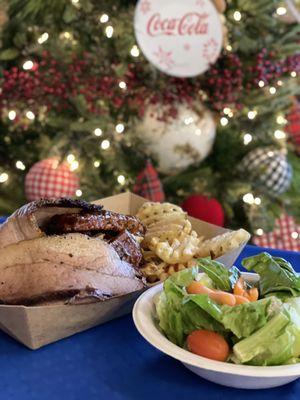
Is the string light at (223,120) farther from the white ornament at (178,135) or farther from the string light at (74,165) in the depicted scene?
the string light at (74,165)

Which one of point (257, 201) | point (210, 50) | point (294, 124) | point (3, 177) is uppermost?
point (210, 50)

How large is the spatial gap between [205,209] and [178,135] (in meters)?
0.36

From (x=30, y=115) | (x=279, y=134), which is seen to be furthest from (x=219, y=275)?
(x=279, y=134)

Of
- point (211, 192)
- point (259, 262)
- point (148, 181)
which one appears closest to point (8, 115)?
point (148, 181)

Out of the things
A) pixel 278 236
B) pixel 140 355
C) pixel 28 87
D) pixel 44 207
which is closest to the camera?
pixel 140 355

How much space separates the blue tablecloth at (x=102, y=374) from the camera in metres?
0.81

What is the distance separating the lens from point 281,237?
2.66 metres

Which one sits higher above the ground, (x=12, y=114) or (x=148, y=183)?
(x=12, y=114)

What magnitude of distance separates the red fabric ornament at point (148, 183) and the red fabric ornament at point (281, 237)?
0.55 meters

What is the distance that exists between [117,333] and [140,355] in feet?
0.27

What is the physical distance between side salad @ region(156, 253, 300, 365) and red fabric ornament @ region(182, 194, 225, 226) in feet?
4.86

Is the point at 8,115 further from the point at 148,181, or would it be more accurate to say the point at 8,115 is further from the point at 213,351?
the point at 213,351

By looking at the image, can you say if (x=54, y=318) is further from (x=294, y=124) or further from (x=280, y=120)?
(x=294, y=124)

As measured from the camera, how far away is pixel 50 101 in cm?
251
